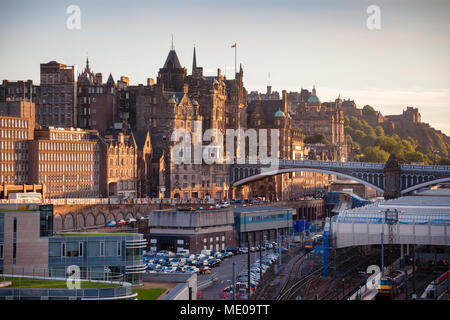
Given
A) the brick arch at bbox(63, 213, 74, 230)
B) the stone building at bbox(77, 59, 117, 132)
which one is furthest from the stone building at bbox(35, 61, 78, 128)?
the brick arch at bbox(63, 213, 74, 230)

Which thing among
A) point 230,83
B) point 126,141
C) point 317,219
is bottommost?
point 317,219

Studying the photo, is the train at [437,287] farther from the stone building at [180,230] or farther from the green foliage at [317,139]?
the green foliage at [317,139]

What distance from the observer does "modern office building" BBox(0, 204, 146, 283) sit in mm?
39094

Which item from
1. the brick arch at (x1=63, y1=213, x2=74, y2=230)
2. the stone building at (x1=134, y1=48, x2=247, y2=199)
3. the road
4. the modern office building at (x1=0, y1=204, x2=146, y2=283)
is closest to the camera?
the modern office building at (x1=0, y1=204, x2=146, y2=283)

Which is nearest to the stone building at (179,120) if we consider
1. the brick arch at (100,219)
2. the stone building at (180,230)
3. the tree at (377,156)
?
the brick arch at (100,219)

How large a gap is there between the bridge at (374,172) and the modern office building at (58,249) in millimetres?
72350

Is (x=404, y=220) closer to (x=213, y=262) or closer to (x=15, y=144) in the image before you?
(x=213, y=262)

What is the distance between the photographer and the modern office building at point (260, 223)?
302 ft

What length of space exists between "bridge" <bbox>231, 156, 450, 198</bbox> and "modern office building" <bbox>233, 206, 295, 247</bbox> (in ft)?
49.6

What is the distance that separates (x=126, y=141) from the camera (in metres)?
113

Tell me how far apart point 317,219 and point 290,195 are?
1626 cm

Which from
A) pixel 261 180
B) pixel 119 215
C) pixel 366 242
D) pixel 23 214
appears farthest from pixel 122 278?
pixel 261 180

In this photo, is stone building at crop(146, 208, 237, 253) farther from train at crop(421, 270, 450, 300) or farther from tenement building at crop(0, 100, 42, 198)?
train at crop(421, 270, 450, 300)
